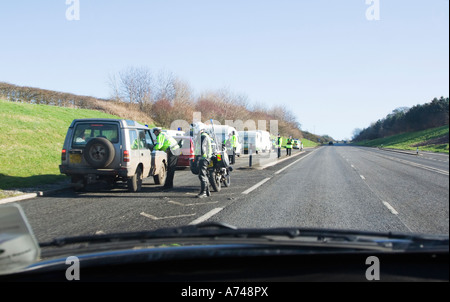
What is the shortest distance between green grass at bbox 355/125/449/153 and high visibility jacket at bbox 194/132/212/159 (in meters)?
5.61

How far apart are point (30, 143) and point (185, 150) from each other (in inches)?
352

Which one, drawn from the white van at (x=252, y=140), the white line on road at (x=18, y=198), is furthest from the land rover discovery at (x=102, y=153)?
the white van at (x=252, y=140)

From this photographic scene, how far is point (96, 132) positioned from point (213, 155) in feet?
11.0

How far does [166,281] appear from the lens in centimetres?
254

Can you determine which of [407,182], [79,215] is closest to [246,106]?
[407,182]

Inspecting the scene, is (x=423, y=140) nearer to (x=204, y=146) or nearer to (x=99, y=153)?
(x=204, y=146)

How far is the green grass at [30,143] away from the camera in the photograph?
45.9 ft

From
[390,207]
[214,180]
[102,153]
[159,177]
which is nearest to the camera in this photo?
[390,207]

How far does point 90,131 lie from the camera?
11117mm

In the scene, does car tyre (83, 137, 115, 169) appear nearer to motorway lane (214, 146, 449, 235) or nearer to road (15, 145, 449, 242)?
road (15, 145, 449, 242)

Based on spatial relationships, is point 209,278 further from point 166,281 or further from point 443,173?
point 443,173

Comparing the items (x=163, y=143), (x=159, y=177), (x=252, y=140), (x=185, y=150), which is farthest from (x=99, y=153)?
(x=252, y=140)

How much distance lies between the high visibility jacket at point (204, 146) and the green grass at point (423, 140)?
561cm
